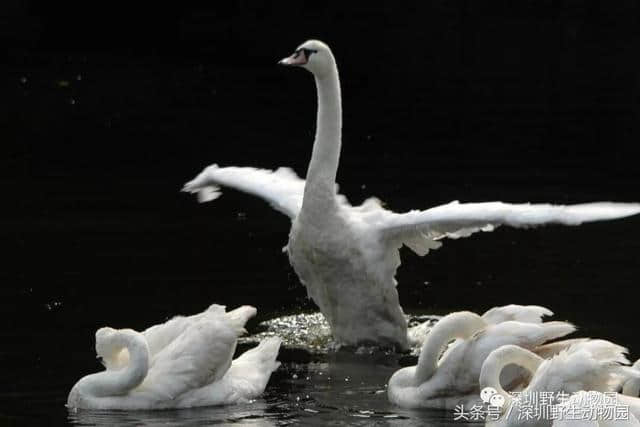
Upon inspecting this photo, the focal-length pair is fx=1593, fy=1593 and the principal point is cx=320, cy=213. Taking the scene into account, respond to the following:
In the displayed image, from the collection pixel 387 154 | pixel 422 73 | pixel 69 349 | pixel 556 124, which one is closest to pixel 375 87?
pixel 422 73

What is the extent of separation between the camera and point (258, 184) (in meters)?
14.5

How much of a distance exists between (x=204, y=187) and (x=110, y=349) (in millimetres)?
3718

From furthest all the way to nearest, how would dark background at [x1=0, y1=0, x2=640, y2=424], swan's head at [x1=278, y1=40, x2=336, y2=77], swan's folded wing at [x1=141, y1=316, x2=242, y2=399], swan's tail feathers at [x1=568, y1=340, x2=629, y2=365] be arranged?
dark background at [x1=0, y1=0, x2=640, y2=424] < swan's head at [x1=278, y1=40, x2=336, y2=77] < swan's folded wing at [x1=141, y1=316, x2=242, y2=399] < swan's tail feathers at [x1=568, y1=340, x2=629, y2=365]

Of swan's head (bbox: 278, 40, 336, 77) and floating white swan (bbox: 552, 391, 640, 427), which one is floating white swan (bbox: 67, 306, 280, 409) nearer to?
swan's head (bbox: 278, 40, 336, 77)

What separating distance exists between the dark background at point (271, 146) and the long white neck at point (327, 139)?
1.60 metres

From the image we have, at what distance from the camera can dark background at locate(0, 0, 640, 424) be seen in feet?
47.4

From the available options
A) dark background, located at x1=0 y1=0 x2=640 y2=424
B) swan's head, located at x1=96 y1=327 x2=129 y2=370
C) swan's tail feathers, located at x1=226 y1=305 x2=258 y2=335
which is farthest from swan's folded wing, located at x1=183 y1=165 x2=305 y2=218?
swan's head, located at x1=96 y1=327 x2=129 y2=370

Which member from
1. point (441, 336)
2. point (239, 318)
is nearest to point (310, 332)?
point (239, 318)

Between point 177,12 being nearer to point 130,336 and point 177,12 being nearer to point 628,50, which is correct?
point 628,50

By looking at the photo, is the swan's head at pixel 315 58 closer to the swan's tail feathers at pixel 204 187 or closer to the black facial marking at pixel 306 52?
the black facial marking at pixel 306 52

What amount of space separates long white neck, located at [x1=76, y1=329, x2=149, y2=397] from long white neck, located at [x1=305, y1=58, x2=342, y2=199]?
2.42 metres

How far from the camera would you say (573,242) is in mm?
16719

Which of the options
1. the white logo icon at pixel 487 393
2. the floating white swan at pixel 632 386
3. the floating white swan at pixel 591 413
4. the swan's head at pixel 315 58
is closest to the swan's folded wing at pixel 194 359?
the white logo icon at pixel 487 393

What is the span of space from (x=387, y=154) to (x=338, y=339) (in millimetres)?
9514
